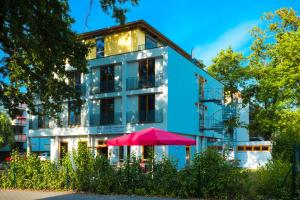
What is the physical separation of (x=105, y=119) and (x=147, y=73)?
5774 millimetres

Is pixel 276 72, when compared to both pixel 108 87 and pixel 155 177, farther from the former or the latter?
pixel 155 177

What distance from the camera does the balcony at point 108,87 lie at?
33828 mm

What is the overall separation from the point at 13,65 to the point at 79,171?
705 centimetres

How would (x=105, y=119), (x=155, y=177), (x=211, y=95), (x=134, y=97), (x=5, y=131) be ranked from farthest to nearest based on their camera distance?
(x=5, y=131) → (x=211, y=95) → (x=105, y=119) → (x=134, y=97) → (x=155, y=177)

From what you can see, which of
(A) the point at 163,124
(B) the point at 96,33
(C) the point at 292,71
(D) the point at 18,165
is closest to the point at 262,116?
(C) the point at 292,71

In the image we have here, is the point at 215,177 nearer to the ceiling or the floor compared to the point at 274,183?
nearer to the ceiling

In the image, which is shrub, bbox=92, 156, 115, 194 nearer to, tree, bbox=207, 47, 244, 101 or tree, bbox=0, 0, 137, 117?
tree, bbox=0, 0, 137, 117

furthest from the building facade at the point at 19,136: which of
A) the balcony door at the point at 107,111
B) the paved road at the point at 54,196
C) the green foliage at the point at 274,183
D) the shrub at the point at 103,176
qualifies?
the green foliage at the point at 274,183

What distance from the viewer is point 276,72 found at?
37469 millimetres

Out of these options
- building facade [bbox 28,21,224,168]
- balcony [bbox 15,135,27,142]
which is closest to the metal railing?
building facade [bbox 28,21,224,168]

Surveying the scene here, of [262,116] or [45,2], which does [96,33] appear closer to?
[262,116]

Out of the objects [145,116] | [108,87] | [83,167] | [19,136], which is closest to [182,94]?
[145,116]

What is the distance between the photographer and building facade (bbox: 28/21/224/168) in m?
31.2

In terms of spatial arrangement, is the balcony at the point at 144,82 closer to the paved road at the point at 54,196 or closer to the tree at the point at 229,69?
the paved road at the point at 54,196
